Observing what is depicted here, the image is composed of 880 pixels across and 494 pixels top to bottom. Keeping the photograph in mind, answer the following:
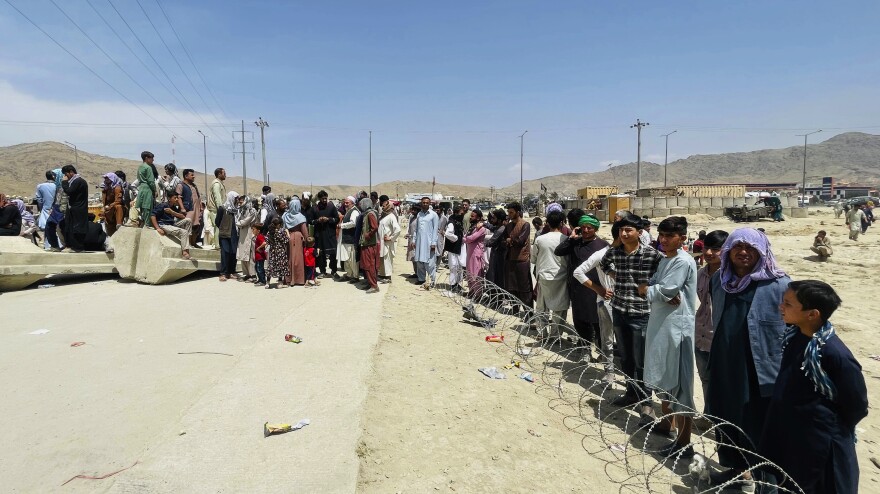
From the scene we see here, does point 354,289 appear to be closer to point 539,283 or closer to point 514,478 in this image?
point 539,283

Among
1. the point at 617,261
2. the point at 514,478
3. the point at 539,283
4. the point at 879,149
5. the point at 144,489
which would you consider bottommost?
the point at 514,478

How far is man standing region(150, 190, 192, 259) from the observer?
9.23 meters

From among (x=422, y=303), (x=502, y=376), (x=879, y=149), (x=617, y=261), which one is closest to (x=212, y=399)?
(x=502, y=376)

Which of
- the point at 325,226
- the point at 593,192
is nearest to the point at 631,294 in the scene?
the point at 325,226

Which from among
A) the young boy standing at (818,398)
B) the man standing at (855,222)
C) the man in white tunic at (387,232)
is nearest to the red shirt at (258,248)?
the man in white tunic at (387,232)

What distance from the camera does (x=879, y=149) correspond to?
150m

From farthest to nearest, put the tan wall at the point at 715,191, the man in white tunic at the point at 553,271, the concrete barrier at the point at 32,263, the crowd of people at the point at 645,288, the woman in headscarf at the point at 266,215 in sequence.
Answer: the tan wall at the point at 715,191
the woman in headscarf at the point at 266,215
the concrete barrier at the point at 32,263
the man in white tunic at the point at 553,271
the crowd of people at the point at 645,288

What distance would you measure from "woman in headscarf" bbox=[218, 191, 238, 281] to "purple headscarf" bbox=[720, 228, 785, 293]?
331 inches

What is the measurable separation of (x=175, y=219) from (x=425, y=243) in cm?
496

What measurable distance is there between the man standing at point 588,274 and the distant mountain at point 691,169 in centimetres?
9366

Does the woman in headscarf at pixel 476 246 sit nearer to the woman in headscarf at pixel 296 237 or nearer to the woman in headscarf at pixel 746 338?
the woman in headscarf at pixel 296 237

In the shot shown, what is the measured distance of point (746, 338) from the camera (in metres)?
3.16

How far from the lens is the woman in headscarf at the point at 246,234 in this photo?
30.0 feet

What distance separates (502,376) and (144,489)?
11.2 ft
